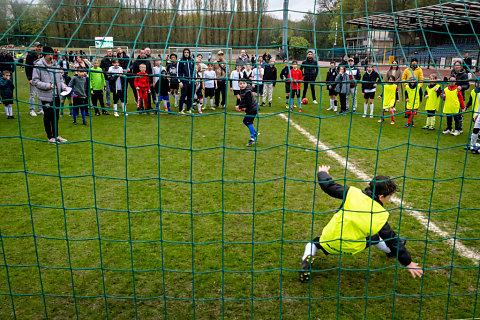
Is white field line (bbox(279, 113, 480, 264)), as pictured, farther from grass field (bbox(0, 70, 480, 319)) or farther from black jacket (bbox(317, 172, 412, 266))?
black jacket (bbox(317, 172, 412, 266))

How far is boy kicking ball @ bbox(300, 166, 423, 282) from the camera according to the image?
3717mm

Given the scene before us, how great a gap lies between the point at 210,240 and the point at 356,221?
6.12 feet

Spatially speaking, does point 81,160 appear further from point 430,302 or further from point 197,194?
point 430,302

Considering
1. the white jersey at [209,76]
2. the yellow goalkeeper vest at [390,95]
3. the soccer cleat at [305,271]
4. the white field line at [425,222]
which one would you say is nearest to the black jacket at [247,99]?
the white field line at [425,222]

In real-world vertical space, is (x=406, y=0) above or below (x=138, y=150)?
above

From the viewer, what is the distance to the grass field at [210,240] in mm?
3703

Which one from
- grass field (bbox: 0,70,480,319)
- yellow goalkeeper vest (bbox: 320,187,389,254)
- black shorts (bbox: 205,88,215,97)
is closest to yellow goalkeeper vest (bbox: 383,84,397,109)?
grass field (bbox: 0,70,480,319)

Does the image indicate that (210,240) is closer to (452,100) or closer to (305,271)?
(305,271)

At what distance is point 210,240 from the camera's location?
482 centimetres

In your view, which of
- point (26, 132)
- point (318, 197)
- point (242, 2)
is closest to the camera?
point (242, 2)

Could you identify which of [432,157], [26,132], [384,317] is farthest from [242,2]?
[26,132]

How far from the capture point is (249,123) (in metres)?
8.75

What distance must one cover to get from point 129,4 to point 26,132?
20.3ft

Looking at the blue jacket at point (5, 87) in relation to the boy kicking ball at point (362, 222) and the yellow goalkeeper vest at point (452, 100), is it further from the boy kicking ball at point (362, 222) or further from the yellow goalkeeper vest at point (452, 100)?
the yellow goalkeeper vest at point (452, 100)
